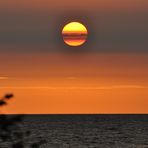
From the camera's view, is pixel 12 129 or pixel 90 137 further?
pixel 90 137

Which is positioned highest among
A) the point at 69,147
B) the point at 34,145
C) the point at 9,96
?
the point at 69,147

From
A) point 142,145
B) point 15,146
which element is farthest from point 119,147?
point 15,146

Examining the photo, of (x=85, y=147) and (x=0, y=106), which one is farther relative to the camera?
(x=85, y=147)

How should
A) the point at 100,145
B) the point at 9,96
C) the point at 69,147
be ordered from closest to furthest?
the point at 9,96
the point at 69,147
the point at 100,145

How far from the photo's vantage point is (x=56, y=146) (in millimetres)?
82875

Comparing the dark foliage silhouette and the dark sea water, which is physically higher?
the dark sea water

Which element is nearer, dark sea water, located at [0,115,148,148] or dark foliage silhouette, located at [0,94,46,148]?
dark foliage silhouette, located at [0,94,46,148]

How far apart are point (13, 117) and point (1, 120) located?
0.29 m

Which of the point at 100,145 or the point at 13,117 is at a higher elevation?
the point at 100,145

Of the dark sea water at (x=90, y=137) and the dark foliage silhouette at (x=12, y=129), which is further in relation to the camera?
the dark sea water at (x=90, y=137)

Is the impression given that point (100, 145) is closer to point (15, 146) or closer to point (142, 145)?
point (142, 145)

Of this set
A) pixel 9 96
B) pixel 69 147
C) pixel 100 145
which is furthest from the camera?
pixel 100 145

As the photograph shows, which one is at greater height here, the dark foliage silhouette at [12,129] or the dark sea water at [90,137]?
the dark sea water at [90,137]

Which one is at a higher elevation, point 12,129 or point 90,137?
point 90,137
